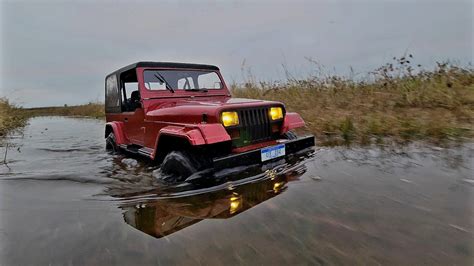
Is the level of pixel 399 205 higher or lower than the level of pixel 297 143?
lower

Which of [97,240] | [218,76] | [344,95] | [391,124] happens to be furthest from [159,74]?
[344,95]

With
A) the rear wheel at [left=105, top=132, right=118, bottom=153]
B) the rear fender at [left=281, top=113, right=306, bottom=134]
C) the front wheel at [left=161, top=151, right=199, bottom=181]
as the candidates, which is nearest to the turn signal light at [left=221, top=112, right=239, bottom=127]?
the front wheel at [left=161, top=151, right=199, bottom=181]

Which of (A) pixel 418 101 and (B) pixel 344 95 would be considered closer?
(A) pixel 418 101

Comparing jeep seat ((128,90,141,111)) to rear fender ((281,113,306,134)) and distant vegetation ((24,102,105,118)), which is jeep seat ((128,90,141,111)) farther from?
distant vegetation ((24,102,105,118))

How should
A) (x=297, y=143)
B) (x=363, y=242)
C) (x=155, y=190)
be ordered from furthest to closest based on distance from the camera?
(x=297, y=143)
(x=155, y=190)
(x=363, y=242)

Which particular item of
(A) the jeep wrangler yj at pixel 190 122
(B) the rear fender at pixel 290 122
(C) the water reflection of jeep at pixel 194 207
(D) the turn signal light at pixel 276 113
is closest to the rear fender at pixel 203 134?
(A) the jeep wrangler yj at pixel 190 122

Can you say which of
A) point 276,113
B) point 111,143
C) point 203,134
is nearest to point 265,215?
point 203,134

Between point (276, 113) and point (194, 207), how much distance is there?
68.9 inches

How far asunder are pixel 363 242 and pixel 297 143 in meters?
1.87

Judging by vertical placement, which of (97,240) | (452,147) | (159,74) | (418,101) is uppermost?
(159,74)

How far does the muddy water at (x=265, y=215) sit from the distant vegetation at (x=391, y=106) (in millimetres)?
912

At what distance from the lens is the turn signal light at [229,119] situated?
2.96 m

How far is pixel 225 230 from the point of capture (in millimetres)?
1767

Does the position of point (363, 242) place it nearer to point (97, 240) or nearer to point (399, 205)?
point (399, 205)
